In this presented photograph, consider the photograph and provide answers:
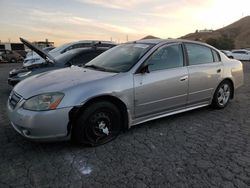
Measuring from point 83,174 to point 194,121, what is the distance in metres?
2.53

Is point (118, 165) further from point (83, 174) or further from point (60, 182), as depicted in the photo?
point (60, 182)

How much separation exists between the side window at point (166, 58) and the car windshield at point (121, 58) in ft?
0.62

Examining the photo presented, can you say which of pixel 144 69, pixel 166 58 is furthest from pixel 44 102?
pixel 166 58

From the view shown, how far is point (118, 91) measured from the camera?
Result: 11.8ft

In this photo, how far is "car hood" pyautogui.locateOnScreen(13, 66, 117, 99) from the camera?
333 centimetres

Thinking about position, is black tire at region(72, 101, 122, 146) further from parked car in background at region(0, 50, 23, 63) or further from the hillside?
the hillside

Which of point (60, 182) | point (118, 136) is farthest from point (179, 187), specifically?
point (118, 136)

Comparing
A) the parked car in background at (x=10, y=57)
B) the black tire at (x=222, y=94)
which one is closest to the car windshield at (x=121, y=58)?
the black tire at (x=222, y=94)

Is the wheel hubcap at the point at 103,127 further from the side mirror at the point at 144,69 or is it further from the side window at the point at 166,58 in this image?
the side window at the point at 166,58

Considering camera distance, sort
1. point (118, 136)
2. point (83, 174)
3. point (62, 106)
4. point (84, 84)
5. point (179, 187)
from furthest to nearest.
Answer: point (118, 136) → point (84, 84) → point (62, 106) → point (83, 174) → point (179, 187)

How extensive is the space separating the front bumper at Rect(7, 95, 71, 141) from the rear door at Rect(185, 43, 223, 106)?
239cm

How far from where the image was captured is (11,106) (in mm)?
3529

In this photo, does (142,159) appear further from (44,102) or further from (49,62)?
(49,62)

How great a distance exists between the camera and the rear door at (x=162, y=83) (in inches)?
153
